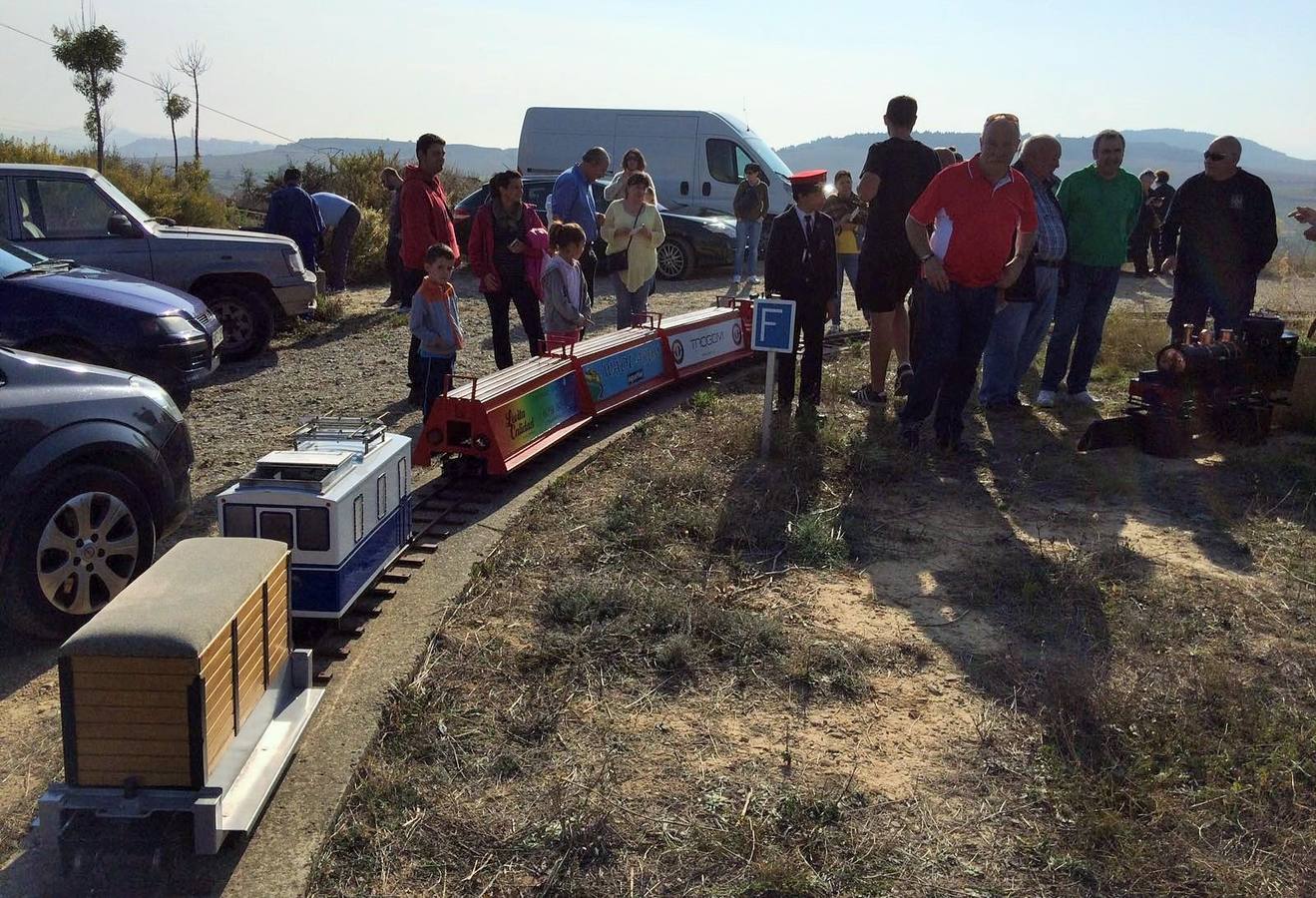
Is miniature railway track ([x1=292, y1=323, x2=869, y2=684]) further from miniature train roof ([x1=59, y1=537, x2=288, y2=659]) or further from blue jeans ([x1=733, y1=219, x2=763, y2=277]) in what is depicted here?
blue jeans ([x1=733, y1=219, x2=763, y2=277])

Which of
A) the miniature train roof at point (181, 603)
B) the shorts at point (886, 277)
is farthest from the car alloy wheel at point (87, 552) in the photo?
the shorts at point (886, 277)

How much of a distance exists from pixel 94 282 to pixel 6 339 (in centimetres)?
88

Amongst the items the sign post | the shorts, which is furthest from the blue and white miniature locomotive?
the shorts

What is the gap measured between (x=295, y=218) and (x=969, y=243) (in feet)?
33.0

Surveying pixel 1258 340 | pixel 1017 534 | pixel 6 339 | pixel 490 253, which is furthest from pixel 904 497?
pixel 6 339

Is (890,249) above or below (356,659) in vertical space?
above

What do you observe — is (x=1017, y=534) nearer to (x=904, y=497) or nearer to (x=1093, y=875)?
(x=904, y=497)

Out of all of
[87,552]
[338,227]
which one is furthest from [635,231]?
[338,227]

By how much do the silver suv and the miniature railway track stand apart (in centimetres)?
535

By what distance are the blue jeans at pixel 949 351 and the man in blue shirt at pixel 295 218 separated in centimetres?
958

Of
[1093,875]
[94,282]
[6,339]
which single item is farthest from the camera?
[94,282]

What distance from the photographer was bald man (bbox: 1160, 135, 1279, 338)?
27.8 feet

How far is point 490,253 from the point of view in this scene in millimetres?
8867

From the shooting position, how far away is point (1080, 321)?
898 centimetres
